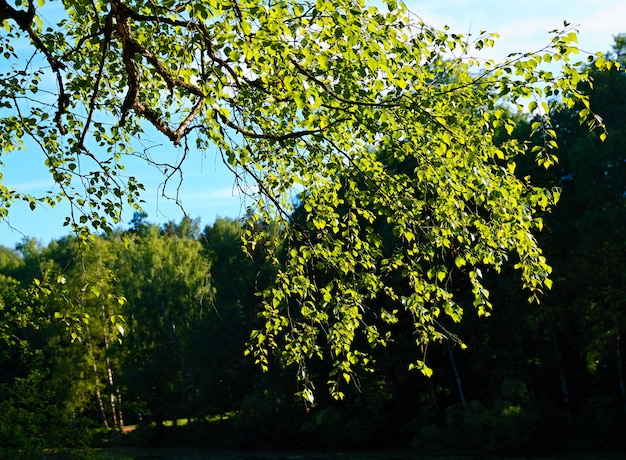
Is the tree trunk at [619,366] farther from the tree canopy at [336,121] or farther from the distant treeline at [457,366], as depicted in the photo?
the tree canopy at [336,121]

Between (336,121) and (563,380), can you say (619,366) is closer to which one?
(563,380)

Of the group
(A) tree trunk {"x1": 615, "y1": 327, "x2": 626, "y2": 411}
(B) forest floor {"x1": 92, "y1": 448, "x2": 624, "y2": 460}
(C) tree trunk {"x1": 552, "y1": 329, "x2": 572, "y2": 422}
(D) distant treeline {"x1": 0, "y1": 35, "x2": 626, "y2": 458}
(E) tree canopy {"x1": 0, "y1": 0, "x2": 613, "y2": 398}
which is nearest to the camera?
(E) tree canopy {"x1": 0, "y1": 0, "x2": 613, "y2": 398}

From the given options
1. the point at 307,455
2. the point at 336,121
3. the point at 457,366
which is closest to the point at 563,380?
the point at 457,366

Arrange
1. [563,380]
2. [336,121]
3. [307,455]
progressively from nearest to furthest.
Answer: [336,121] → [563,380] → [307,455]

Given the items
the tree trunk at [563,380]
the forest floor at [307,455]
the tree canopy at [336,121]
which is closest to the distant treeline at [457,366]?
the tree trunk at [563,380]

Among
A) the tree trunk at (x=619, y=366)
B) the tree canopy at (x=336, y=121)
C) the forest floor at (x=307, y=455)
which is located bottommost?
the forest floor at (x=307, y=455)

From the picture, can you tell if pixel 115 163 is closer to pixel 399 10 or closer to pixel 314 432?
pixel 399 10

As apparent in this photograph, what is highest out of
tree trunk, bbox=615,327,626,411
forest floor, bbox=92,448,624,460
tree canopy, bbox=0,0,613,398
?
tree canopy, bbox=0,0,613,398

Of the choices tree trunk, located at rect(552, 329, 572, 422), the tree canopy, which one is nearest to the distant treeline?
tree trunk, located at rect(552, 329, 572, 422)

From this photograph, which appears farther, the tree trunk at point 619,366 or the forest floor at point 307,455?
the tree trunk at point 619,366

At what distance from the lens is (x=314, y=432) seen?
2791 cm

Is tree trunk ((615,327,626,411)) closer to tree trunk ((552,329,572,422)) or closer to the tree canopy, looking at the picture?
tree trunk ((552,329,572,422))

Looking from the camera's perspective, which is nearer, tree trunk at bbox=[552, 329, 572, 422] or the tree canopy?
the tree canopy

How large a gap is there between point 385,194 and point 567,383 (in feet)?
71.5
